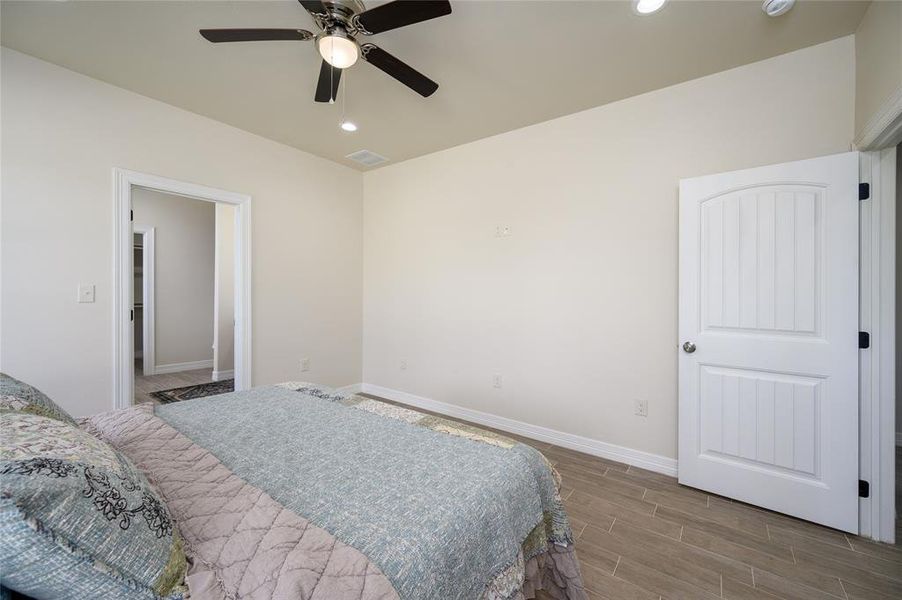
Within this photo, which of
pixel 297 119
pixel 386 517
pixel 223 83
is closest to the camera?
pixel 386 517

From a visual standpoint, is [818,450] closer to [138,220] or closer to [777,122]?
[777,122]

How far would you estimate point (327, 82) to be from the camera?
2055mm

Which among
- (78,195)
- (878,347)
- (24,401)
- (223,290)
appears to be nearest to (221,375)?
(223,290)

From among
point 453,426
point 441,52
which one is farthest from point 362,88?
point 453,426

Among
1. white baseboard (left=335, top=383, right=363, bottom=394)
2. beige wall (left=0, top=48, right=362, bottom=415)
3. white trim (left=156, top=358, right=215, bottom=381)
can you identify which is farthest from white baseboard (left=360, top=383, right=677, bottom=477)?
white trim (left=156, top=358, right=215, bottom=381)

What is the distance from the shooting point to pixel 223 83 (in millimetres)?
2578

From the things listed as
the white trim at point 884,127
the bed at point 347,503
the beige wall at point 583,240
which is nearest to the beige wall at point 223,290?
the beige wall at point 583,240

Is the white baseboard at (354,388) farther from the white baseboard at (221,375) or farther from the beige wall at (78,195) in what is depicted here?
the white baseboard at (221,375)

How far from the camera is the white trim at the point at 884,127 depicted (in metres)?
1.58

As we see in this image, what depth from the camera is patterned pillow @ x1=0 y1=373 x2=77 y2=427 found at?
1.07 metres

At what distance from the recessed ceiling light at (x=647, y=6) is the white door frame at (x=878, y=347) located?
138 cm

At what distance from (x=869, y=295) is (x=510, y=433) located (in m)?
2.48

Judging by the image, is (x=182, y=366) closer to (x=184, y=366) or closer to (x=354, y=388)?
(x=184, y=366)

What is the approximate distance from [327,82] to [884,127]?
9.19ft
